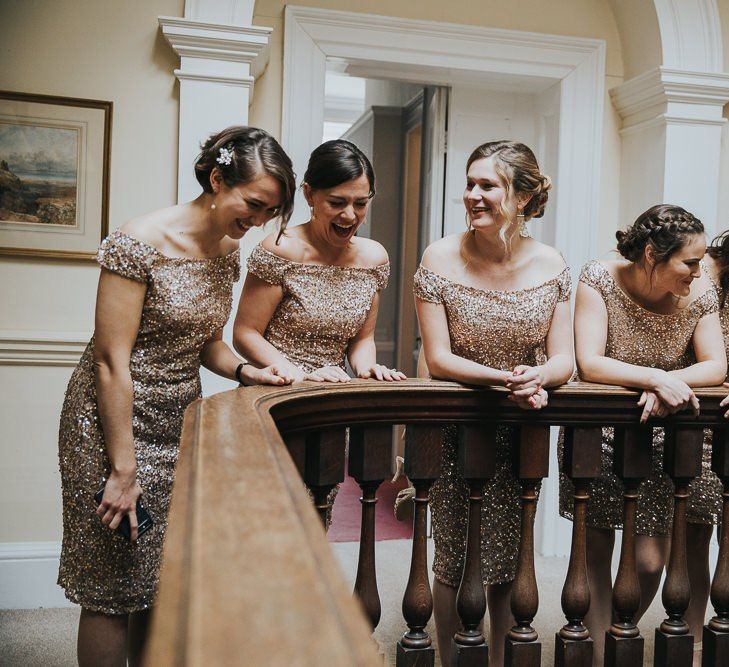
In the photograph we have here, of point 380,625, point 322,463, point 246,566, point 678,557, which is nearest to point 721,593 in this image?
point 678,557

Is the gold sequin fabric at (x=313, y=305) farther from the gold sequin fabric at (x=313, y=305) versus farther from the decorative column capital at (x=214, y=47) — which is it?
the decorative column capital at (x=214, y=47)

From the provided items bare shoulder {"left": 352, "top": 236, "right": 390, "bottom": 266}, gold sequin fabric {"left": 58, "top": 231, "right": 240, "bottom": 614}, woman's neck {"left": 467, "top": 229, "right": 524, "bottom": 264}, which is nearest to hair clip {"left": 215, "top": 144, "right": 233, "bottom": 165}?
gold sequin fabric {"left": 58, "top": 231, "right": 240, "bottom": 614}

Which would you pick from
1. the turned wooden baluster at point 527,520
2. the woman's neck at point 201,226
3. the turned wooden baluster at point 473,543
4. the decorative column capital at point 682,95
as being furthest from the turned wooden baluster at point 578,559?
the decorative column capital at point 682,95

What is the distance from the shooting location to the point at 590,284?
274 centimetres

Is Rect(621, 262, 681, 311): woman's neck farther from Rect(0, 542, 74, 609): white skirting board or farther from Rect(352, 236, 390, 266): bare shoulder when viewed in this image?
Rect(0, 542, 74, 609): white skirting board

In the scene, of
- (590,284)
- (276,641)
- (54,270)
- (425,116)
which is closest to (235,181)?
(590,284)

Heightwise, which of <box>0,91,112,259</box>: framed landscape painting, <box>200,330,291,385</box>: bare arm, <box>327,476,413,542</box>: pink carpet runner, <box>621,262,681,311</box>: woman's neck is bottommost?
<box>327,476,413,542</box>: pink carpet runner

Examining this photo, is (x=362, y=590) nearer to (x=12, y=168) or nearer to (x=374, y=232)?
(x=12, y=168)

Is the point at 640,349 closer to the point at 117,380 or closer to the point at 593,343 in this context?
the point at 593,343

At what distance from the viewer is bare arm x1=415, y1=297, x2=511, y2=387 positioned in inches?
80.5

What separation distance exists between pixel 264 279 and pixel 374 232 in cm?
435

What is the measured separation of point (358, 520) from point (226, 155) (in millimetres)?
3884

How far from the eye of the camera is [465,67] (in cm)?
463

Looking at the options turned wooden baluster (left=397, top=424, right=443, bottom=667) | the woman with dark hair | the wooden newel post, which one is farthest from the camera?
the woman with dark hair
